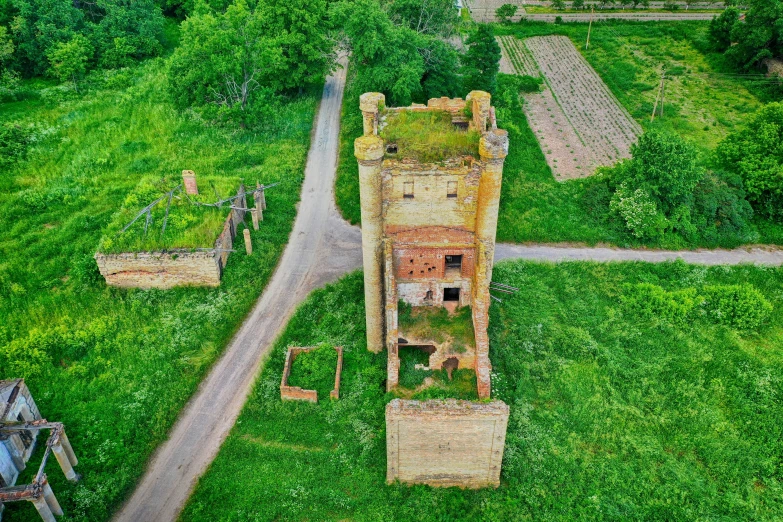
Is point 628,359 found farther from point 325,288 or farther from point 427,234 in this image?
point 325,288

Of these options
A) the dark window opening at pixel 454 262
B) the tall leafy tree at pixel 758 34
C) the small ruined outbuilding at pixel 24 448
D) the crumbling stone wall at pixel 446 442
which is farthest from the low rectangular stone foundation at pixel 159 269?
the tall leafy tree at pixel 758 34

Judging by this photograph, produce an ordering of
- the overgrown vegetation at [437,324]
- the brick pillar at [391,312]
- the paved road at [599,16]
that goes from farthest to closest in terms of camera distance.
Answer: the paved road at [599,16]
the overgrown vegetation at [437,324]
the brick pillar at [391,312]

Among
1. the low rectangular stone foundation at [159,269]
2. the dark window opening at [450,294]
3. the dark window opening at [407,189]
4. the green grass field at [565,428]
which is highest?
the dark window opening at [407,189]

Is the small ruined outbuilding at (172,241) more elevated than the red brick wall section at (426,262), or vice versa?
the red brick wall section at (426,262)

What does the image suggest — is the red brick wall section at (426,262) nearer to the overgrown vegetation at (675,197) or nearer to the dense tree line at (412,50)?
the overgrown vegetation at (675,197)

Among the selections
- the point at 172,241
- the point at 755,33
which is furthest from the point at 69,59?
the point at 755,33

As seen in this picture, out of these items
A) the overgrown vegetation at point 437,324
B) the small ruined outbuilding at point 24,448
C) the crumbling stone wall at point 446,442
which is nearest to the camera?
the small ruined outbuilding at point 24,448

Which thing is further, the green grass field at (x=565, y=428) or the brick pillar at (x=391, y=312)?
the brick pillar at (x=391, y=312)

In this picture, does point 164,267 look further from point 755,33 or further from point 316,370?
point 755,33
